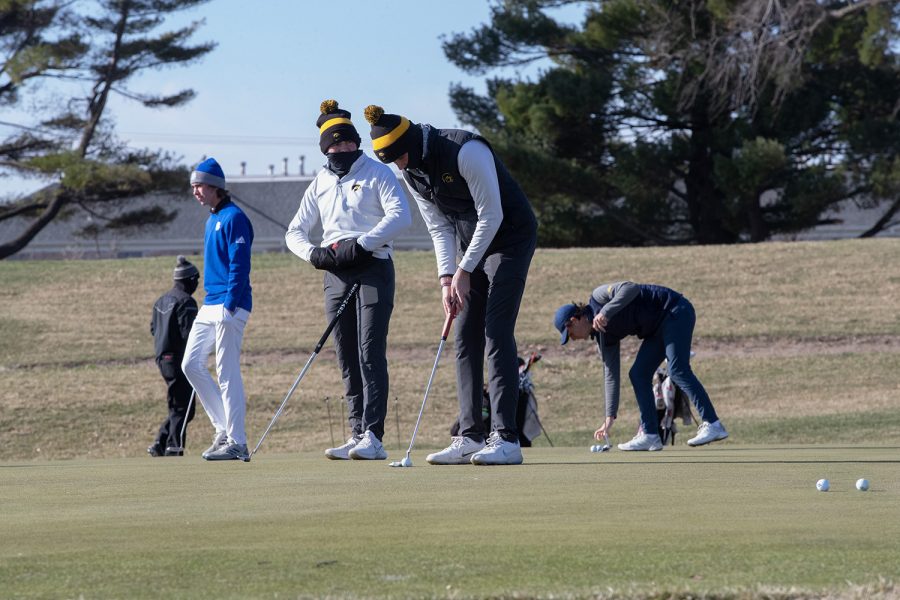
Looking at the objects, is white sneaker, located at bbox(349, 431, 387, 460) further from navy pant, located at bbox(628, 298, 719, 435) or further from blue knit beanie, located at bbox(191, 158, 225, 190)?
navy pant, located at bbox(628, 298, 719, 435)

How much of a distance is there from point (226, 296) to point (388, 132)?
6.71ft

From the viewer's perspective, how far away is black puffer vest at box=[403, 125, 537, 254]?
23.9 ft

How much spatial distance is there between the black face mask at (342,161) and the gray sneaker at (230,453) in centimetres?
189

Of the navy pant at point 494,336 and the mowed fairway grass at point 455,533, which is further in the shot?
the navy pant at point 494,336

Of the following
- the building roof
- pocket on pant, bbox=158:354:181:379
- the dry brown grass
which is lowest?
the building roof

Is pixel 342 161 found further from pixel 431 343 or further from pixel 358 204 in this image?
pixel 431 343

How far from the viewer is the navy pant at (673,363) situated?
10.3 metres

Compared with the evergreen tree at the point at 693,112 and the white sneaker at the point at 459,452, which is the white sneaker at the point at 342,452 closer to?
the white sneaker at the point at 459,452

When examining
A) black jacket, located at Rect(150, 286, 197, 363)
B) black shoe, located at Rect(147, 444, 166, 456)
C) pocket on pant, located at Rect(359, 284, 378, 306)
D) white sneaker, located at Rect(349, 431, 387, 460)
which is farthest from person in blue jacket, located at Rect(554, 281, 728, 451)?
black shoe, located at Rect(147, 444, 166, 456)

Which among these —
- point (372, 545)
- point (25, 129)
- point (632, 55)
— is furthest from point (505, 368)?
point (25, 129)

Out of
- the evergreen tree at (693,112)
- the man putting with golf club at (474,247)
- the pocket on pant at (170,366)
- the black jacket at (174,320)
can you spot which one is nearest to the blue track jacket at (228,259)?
the man putting with golf club at (474,247)

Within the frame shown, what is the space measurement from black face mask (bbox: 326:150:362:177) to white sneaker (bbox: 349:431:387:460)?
162 cm

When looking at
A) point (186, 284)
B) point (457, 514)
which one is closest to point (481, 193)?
point (457, 514)

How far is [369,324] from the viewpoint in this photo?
835 centimetres
